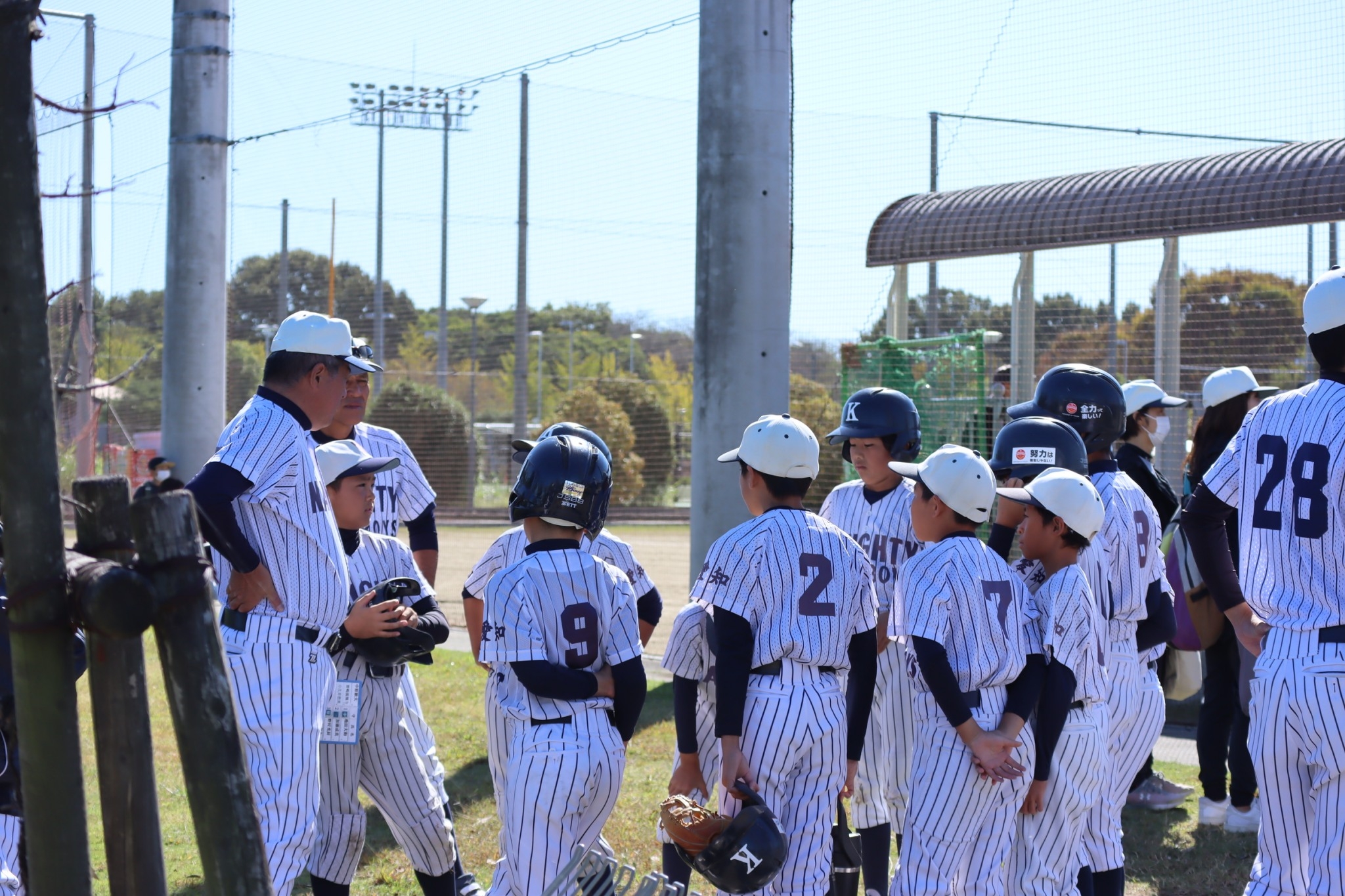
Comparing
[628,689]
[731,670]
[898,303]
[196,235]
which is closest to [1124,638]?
[731,670]

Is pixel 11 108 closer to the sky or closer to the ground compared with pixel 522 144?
closer to the ground

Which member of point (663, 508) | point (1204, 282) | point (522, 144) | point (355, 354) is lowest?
point (663, 508)

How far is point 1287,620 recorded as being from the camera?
3428 mm

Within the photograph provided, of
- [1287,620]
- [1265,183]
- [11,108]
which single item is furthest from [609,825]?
[1265,183]

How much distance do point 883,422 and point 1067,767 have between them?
54.8 inches

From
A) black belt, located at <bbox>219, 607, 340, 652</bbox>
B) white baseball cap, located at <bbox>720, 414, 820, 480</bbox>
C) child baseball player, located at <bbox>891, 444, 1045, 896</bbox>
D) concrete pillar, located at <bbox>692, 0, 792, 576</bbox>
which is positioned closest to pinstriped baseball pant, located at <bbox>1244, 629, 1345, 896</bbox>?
child baseball player, located at <bbox>891, 444, 1045, 896</bbox>

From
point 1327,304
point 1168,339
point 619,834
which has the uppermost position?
point 1168,339

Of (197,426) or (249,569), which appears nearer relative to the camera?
(249,569)

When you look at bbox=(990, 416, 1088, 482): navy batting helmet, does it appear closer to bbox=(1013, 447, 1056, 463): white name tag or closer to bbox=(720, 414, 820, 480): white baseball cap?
Result: bbox=(1013, 447, 1056, 463): white name tag

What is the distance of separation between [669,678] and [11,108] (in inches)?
302

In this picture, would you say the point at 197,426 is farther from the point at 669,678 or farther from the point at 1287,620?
the point at 1287,620

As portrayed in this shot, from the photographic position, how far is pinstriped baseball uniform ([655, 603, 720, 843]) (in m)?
3.97

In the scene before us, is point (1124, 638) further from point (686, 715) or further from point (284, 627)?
point (284, 627)

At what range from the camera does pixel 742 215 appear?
23.9 ft
